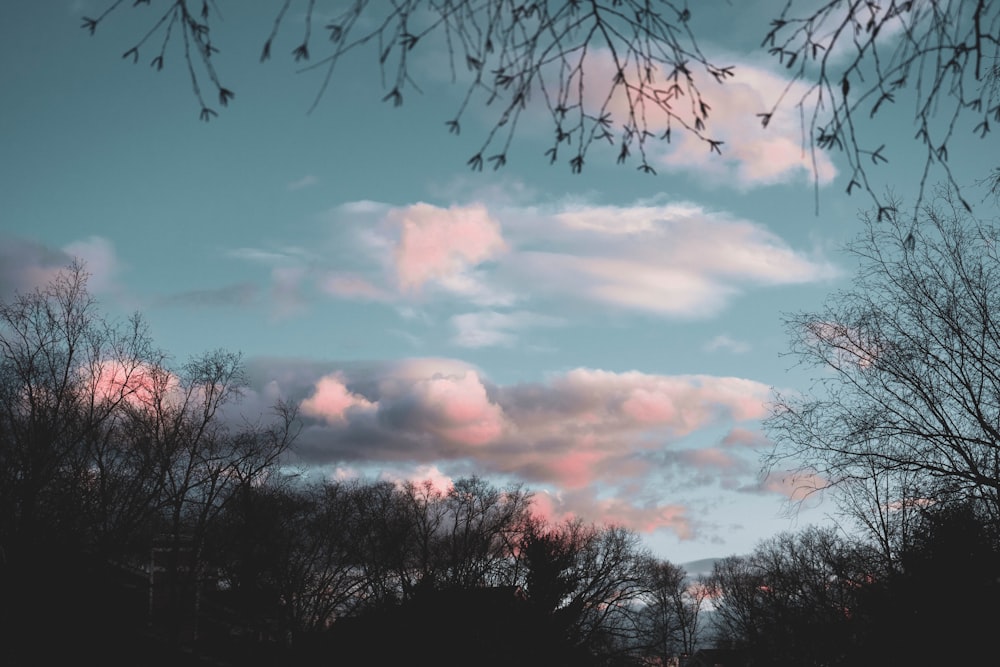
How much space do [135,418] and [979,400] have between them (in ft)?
81.8

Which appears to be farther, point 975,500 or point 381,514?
point 381,514

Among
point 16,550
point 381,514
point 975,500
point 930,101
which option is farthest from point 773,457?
point 381,514

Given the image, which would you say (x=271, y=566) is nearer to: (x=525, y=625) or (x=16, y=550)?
(x=525, y=625)

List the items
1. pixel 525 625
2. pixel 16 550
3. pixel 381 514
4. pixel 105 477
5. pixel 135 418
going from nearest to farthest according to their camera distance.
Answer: pixel 16 550, pixel 105 477, pixel 135 418, pixel 525 625, pixel 381 514

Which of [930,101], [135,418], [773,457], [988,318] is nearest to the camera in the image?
[930,101]

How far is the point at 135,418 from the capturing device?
2630cm

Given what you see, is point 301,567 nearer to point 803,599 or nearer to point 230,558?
point 230,558

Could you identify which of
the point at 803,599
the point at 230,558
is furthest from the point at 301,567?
the point at 803,599

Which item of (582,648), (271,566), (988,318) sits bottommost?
(582,648)

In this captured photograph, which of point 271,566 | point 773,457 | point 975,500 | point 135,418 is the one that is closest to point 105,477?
point 135,418

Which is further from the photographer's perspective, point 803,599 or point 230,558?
point 230,558

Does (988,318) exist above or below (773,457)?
above

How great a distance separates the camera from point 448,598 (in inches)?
1358

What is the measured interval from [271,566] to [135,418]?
584 inches
